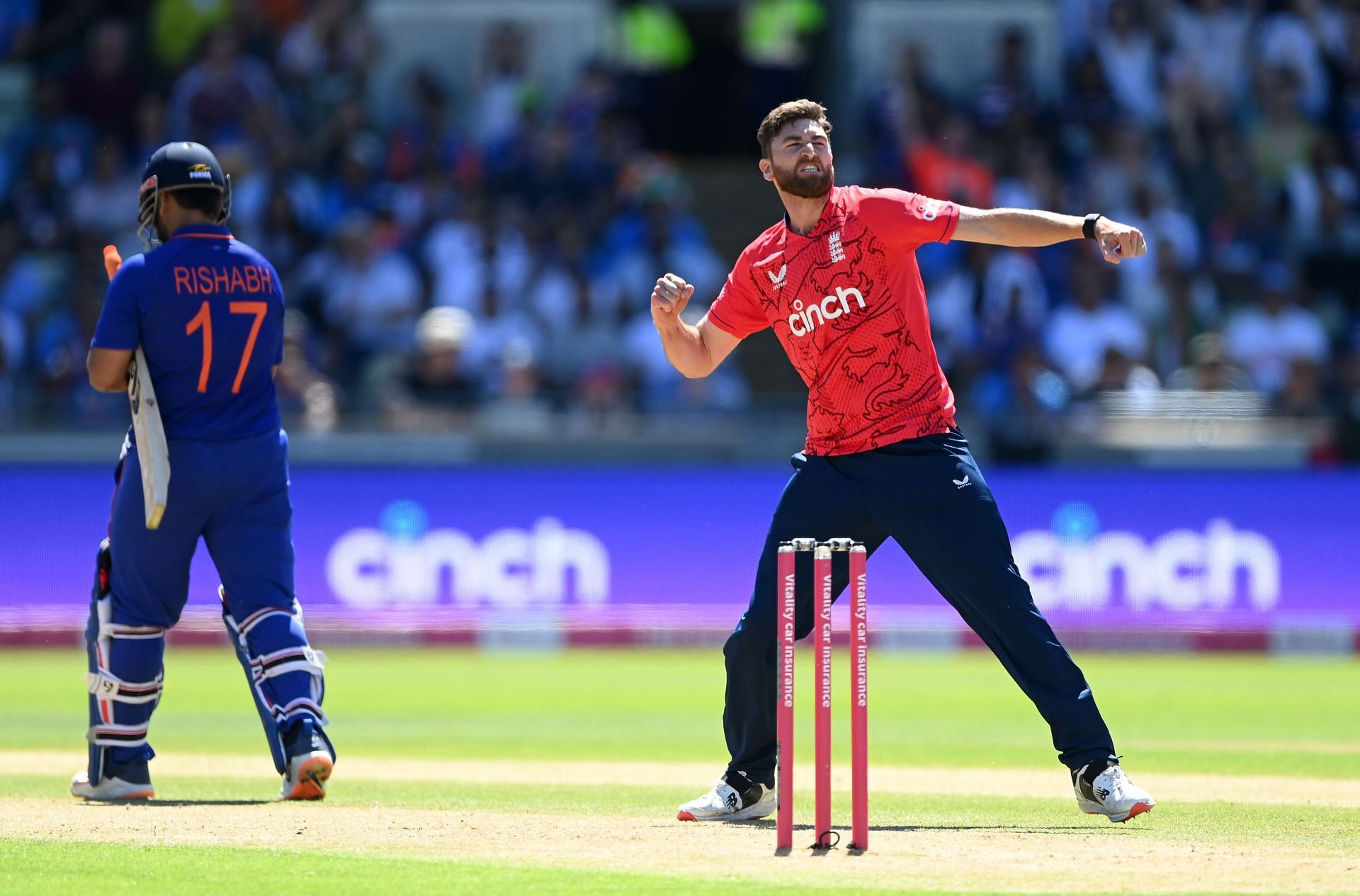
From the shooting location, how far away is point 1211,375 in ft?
60.1

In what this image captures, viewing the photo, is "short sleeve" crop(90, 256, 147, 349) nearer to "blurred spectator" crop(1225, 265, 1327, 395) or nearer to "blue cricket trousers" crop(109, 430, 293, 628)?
"blue cricket trousers" crop(109, 430, 293, 628)

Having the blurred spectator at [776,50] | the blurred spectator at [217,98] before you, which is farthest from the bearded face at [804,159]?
the blurred spectator at [776,50]

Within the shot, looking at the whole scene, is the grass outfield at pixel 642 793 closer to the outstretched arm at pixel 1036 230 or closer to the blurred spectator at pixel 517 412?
the outstretched arm at pixel 1036 230

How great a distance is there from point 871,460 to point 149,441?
273 cm

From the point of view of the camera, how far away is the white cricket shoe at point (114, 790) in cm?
821

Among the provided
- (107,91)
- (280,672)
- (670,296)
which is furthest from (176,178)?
(107,91)

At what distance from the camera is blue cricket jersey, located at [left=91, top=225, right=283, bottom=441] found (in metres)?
7.98

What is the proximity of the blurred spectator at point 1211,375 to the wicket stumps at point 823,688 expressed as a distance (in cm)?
1235

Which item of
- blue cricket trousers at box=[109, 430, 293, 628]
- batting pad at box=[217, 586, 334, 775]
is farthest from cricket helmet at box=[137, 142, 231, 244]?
batting pad at box=[217, 586, 334, 775]

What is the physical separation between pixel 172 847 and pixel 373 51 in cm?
1684

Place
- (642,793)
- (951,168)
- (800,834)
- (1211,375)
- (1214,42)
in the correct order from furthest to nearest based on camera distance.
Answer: (1214,42) < (951,168) < (1211,375) < (642,793) < (800,834)

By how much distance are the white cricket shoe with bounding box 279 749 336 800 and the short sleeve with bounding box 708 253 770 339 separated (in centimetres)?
225

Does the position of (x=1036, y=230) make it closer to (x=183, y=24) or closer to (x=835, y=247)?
(x=835, y=247)

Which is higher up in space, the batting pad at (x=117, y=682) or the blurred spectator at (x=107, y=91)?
the blurred spectator at (x=107, y=91)
